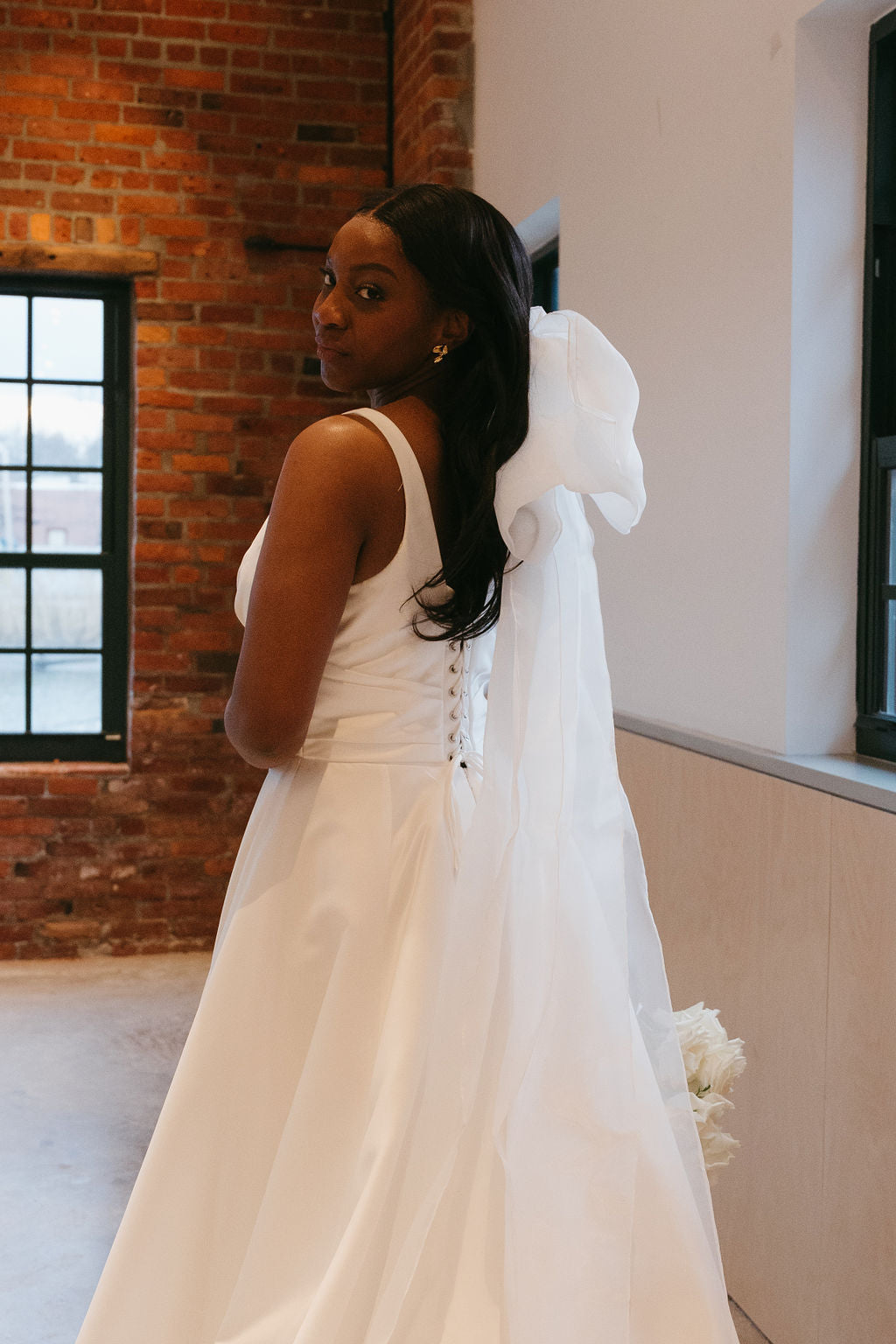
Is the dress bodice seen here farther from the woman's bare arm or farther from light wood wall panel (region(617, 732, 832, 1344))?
light wood wall panel (region(617, 732, 832, 1344))

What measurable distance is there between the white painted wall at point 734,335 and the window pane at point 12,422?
237 centimetres

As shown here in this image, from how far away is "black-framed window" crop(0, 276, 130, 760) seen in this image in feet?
15.1

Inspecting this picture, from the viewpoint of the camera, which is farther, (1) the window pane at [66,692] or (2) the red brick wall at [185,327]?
(1) the window pane at [66,692]

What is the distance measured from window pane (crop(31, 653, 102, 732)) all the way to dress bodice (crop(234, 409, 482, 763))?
11.1 feet

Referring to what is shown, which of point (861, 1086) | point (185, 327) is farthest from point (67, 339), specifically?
point (861, 1086)

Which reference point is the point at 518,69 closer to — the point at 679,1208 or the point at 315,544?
the point at 315,544

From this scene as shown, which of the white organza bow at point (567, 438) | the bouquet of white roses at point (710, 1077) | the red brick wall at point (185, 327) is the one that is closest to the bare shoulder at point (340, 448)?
the white organza bow at point (567, 438)

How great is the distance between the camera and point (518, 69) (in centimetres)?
353

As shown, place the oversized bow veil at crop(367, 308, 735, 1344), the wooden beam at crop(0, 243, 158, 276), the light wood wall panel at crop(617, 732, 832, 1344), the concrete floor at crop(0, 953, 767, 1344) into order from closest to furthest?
the oversized bow veil at crop(367, 308, 735, 1344)
the light wood wall panel at crop(617, 732, 832, 1344)
the concrete floor at crop(0, 953, 767, 1344)
the wooden beam at crop(0, 243, 158, 276)

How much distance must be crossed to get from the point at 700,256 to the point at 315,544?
142 centimetres

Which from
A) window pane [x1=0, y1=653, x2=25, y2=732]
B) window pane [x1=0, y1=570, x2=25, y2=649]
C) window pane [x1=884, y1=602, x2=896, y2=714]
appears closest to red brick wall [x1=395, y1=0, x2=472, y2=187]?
window pane [x1=0, y1=570, x2=25, y2=649]

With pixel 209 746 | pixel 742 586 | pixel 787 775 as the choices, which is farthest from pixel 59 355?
pixel 787 775

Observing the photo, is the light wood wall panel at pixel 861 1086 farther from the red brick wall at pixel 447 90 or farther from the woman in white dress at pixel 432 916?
the red brick wall at pixel 447 90

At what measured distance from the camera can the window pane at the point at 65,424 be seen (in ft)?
15.1
